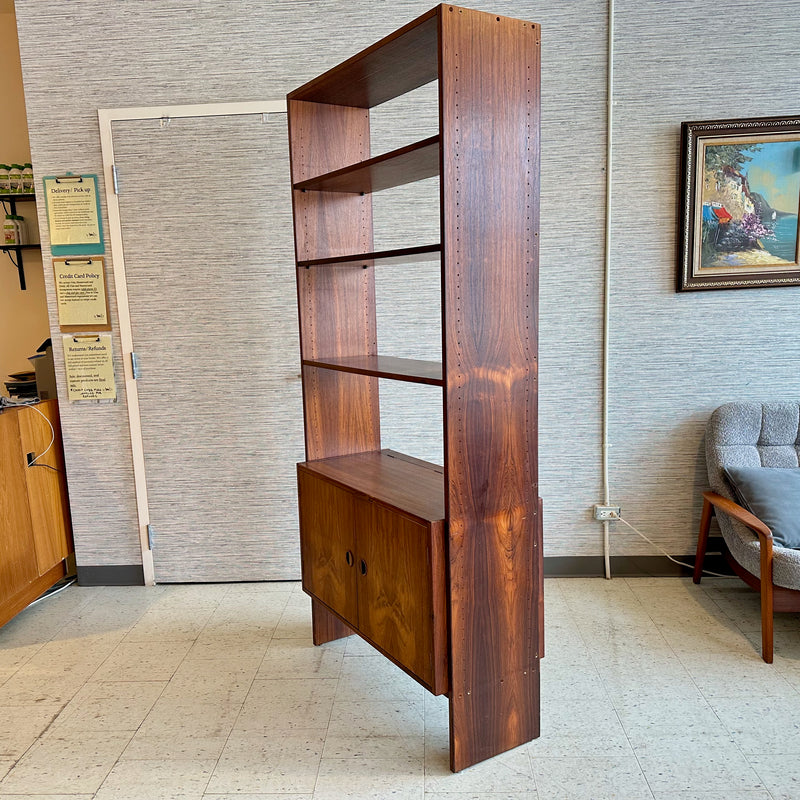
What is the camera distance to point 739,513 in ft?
8.91

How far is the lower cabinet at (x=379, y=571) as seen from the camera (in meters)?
1.95

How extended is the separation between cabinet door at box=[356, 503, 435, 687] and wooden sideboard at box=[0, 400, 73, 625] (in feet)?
5.56

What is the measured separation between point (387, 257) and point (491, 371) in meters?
0.52

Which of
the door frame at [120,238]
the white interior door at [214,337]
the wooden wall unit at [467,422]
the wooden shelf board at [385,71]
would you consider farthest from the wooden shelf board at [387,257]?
the door frame at [120,238]

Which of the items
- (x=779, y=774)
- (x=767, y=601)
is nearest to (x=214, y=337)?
(x=767, y=601)

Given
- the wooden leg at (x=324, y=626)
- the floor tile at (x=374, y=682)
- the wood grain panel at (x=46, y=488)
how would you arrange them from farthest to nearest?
the wood grain panel at (x=46, y=488), the wooden leg at (x=324, y=626), the floor tile at (x=374, y=682)

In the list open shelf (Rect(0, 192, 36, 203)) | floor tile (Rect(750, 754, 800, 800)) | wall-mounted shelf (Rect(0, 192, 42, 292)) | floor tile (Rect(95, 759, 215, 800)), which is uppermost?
open shelf (Rect(0, 192, 36, 203))

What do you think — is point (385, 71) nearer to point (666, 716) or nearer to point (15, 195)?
point (666, 716)

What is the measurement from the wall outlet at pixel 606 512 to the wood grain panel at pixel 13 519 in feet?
8.75

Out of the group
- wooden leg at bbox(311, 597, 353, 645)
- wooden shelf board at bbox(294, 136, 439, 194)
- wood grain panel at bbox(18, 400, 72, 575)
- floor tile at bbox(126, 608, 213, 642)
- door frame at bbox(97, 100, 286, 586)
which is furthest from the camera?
wood grain panel at bbox(18, 400, 72, 575)

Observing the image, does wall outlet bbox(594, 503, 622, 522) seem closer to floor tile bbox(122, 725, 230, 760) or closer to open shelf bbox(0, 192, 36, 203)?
floor tile bbox(122, 725, 230, 760)

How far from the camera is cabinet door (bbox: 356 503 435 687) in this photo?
198cm

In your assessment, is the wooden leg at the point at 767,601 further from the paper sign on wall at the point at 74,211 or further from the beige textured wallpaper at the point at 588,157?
the paper sign on wall at the point at 74,211

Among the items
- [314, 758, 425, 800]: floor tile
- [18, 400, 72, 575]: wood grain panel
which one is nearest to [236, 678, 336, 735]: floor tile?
[314, 758, 425, 800]: floor tile
